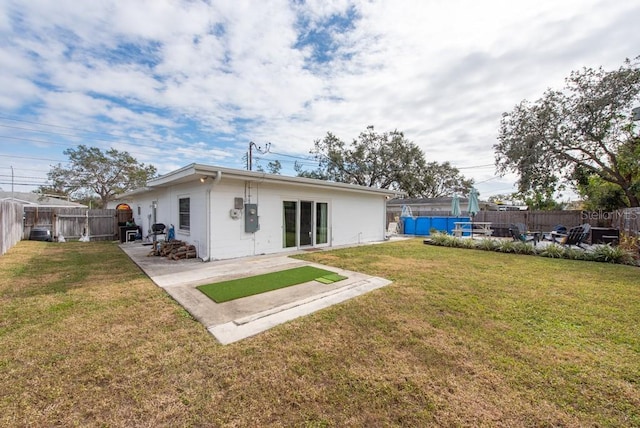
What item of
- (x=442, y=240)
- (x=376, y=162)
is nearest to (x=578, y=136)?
(x=442, y=240)

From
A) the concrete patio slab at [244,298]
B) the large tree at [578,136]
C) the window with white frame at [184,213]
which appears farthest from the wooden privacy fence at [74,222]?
the large tree at [578,136]

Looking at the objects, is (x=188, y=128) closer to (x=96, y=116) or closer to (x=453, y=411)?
(x=96, y=116)

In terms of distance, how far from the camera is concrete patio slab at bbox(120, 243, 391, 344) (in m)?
3.21

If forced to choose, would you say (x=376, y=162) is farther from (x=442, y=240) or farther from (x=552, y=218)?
(x=442, y=240)

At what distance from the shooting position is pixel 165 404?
6.18ft

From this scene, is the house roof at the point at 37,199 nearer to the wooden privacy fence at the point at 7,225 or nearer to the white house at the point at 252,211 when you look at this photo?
the wooden privacy fence at the point at 7,225

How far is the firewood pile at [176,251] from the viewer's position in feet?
23.8

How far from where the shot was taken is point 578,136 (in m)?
14.1

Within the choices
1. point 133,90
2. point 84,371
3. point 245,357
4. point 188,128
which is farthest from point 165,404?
point 188,128

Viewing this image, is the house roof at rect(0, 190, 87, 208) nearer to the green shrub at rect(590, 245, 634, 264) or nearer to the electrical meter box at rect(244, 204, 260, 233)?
the electrical meter box at rect(244, 204, 260, 233)

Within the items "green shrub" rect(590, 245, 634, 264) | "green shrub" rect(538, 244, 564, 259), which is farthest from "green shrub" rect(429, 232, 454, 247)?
"green shrub" rect(590, 245, 634, 264)

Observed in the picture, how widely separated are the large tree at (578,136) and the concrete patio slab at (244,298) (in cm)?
1563

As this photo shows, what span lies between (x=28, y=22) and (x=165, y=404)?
34.8 ft

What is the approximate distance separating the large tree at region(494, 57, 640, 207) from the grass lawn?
13.9m
